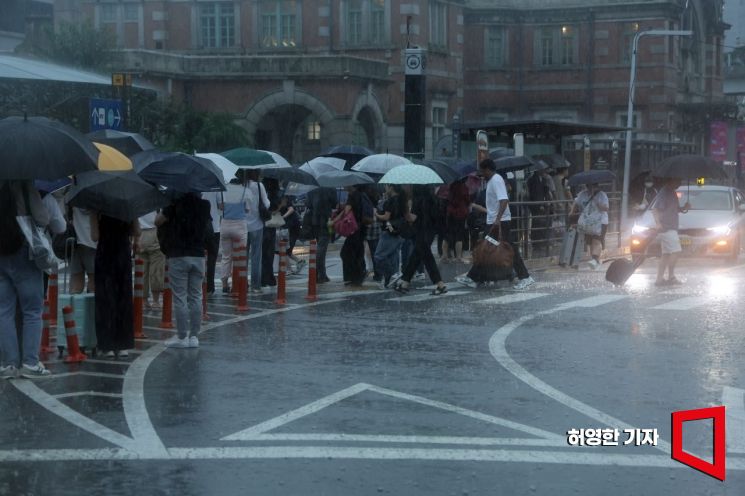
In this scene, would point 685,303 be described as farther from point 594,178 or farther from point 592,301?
point 594,178

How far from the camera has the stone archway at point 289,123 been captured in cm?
4612

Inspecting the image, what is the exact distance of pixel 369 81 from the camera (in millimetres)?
47312

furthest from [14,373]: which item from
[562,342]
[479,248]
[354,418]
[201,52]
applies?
[201,52]

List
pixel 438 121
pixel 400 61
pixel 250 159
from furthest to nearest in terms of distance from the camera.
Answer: pixel 438 121 → pixel 400 61 → pixel 250 159

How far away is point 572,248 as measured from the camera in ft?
78.3

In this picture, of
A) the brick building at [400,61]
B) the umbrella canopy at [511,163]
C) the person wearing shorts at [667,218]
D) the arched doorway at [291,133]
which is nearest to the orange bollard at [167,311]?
the person wearing shorts at [667,218]

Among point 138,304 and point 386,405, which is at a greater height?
point 138,304

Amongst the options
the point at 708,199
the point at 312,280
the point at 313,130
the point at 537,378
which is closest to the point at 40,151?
the point at 537,378

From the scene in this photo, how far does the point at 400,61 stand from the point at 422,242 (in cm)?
3468

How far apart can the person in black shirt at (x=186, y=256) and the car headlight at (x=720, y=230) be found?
14798mm

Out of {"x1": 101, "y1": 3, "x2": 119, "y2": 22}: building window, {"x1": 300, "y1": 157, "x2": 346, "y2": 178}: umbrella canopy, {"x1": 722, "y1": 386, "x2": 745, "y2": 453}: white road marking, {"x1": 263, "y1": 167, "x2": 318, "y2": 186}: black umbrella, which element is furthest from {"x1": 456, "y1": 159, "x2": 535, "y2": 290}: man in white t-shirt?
{"x1": 101, "y1": 3, "x2": 119, "y2": 22}: building window

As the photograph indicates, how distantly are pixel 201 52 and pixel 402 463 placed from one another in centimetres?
4758

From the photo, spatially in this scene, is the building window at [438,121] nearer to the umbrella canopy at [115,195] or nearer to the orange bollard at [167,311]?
the orange bollard at [167,311]

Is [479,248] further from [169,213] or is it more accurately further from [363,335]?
[169,213]
